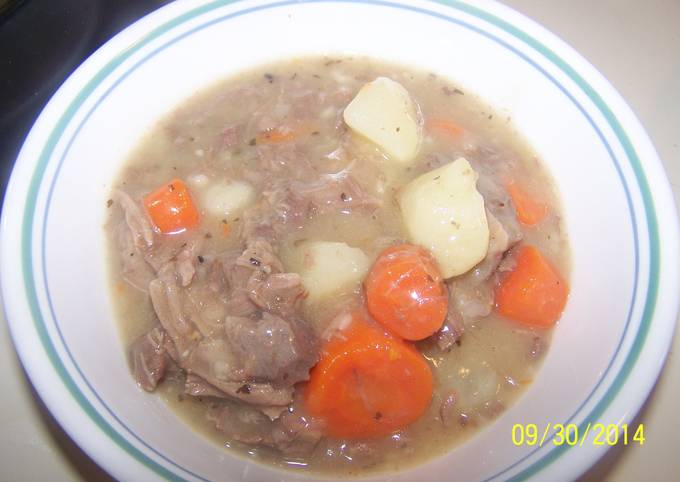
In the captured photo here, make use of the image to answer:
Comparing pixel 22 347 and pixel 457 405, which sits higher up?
pixel 22 347

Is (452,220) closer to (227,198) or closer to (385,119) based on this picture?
(385,119)

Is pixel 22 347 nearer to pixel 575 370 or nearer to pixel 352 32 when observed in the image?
pixel 575 370

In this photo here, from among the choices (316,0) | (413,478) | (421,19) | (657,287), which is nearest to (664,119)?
(421,19)

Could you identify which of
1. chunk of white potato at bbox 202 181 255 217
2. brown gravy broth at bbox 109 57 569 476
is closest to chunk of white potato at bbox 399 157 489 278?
brown gravy broth at bbox 109 57 569 476

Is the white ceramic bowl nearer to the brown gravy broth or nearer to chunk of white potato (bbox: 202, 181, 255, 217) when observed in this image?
the brown gravy broth
